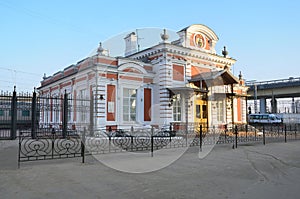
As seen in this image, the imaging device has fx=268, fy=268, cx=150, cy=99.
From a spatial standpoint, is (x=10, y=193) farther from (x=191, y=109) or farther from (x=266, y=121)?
(x=266, y=121)

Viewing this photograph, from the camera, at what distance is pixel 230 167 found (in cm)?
736

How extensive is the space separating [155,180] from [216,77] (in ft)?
46.1

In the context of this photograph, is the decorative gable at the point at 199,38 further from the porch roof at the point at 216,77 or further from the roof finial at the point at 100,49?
the roof finial at the point at 100,49

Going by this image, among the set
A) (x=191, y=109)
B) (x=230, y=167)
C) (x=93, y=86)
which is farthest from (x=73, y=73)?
(x=230, y=167)

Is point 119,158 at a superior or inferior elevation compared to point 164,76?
inferior

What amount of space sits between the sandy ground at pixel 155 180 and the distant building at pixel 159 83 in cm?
830

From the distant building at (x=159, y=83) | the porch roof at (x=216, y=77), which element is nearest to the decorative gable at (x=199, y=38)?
the distant building at (x=159, y=83)

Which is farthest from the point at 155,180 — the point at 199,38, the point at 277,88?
the point at 277,88

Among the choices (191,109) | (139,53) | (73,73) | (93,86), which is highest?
(139,53)

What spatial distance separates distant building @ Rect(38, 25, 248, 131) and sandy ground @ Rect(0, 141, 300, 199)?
8296mm

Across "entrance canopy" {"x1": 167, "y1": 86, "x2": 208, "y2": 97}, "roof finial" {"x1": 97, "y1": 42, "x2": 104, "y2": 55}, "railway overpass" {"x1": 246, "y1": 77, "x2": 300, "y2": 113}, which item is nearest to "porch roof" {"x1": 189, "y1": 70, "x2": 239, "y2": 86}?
"entrance canopy" {"x1": 167, "y1": 86, "x2": 208, "y2": 97}

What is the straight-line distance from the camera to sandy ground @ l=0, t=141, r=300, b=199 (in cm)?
470

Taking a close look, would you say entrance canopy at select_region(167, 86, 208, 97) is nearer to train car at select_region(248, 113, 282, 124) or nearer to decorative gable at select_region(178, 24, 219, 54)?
decorative gable at select_region(178, 24, 219, 54)

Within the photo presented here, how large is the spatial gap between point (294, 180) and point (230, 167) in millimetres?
1768
